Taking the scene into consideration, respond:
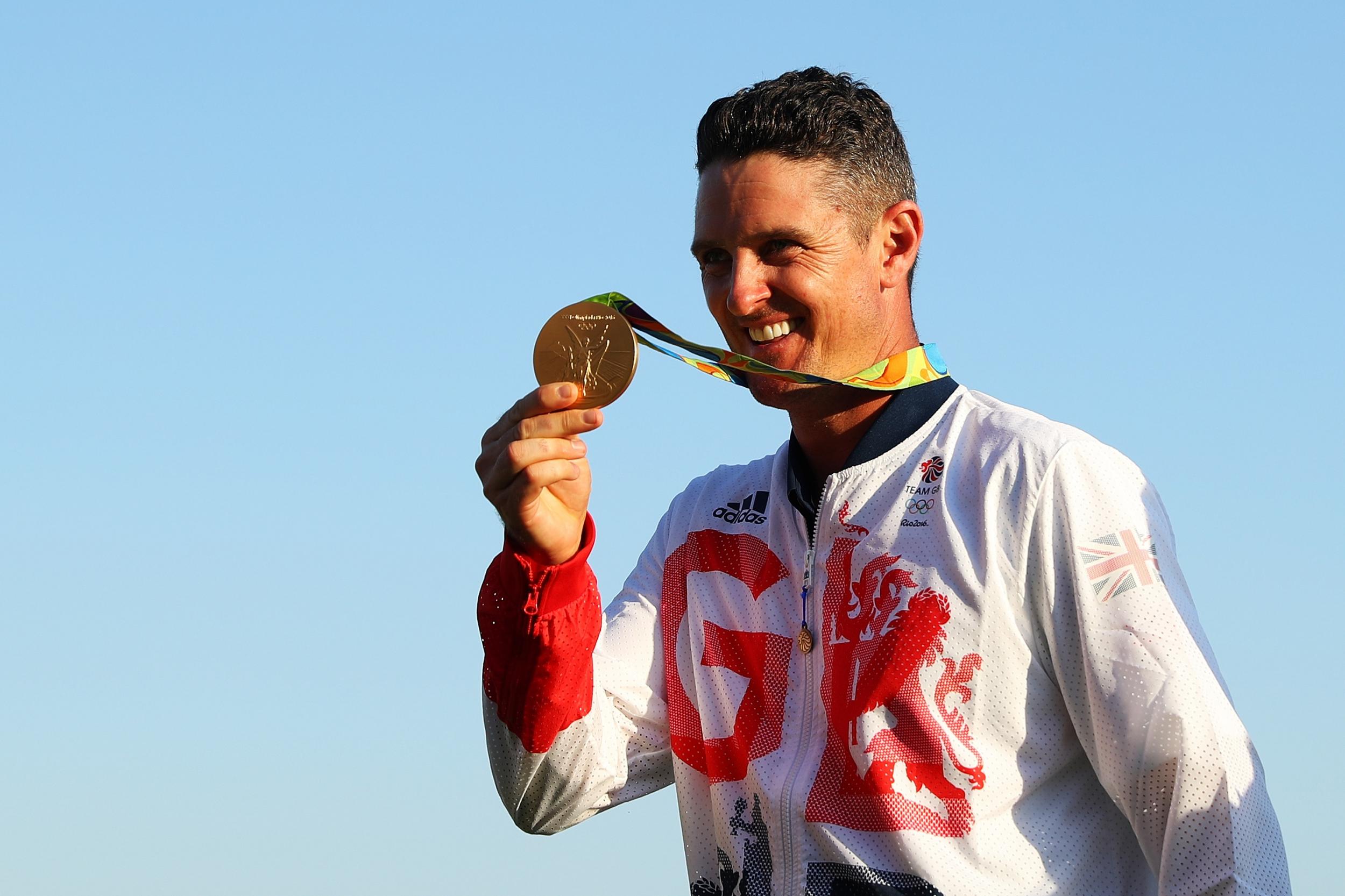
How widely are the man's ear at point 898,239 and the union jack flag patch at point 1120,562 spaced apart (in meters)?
1.30

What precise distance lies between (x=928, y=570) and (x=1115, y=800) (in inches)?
32.2

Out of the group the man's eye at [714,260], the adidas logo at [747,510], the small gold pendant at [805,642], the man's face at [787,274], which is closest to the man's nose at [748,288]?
the man's face at [787,274]

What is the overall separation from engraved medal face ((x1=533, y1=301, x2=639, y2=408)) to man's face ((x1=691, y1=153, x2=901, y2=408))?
0.53 metres

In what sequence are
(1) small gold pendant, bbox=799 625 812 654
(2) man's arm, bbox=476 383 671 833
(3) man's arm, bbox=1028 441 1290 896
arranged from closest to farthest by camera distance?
(3) man's arm, bbox=1028 441 1290 896, (2) man's arm, bbox=476 383 671 833, (1) small gold pendant, bbox=799 625 812 654

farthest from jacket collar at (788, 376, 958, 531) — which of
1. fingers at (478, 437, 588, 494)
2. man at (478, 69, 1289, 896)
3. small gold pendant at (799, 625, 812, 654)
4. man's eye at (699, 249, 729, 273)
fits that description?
fingers at (478, 437, 588, 494)

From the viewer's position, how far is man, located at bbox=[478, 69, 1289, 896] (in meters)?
4.18

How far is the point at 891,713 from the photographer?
4410 millimetres

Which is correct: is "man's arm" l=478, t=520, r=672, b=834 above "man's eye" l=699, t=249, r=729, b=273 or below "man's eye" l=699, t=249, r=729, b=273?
below

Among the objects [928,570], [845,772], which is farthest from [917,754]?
[928,570]

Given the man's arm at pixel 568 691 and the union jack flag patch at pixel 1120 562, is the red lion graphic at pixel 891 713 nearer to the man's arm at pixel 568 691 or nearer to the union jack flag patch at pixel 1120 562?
the union jack flag patch at pixel 1120 562

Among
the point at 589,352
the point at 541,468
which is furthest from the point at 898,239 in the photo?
the point at 541,468

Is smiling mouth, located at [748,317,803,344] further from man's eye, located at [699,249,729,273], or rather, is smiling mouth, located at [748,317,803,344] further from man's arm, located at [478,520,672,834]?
man's arm, located at [478,520,672,834]

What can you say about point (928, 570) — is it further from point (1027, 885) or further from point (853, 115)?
point (853, 115)

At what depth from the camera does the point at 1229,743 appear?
4051mm
